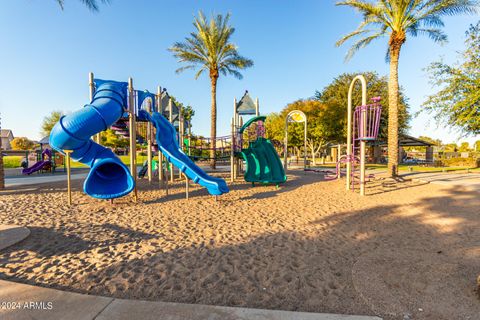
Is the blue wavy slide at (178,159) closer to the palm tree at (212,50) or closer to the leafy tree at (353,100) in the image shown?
the palm tree at (212,50)

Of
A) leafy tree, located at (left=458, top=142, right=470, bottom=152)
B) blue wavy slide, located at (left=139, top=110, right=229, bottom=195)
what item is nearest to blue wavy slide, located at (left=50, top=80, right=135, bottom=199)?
blue wavy slide, located at (left=139, top=110, right=229, bottom=195)

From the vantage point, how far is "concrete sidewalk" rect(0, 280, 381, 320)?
2.13m

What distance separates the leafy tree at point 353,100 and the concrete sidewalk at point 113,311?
28472mm

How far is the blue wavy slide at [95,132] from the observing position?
20.0ft

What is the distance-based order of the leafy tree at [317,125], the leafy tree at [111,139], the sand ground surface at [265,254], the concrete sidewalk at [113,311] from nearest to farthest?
the concrete sidewalk at [113,311], the sand ground surface at [265,254], the leafy tree at [317,125], the leafy tree at [111,139]

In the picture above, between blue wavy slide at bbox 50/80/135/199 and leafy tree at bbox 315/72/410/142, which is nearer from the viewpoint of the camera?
blue wavy slide at bbox 50/80/135/199

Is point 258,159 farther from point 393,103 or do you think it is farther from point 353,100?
point 353,100

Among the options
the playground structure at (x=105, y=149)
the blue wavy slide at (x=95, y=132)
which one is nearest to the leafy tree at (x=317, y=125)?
the playground structure at (x=105, y=149)

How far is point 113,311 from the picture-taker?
7.30 ft

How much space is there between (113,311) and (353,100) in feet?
106

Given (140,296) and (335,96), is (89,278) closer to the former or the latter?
(140,296)

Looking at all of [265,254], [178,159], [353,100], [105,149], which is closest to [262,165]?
[178,159]

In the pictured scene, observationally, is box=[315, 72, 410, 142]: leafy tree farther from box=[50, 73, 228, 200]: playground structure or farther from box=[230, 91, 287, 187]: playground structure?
box=[50, 73, 228, 200]: playground structure

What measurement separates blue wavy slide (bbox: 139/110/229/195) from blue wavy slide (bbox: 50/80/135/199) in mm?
1317
